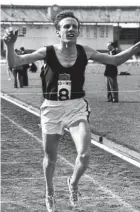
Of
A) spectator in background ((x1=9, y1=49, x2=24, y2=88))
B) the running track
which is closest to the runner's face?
the running track

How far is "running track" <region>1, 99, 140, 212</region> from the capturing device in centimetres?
898

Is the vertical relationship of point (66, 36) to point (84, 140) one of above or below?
above

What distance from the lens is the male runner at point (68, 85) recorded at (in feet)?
25.7

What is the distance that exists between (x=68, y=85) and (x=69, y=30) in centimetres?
62

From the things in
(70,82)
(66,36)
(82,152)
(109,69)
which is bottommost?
(109,69)

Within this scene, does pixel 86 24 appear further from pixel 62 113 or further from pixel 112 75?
pixel 62 113

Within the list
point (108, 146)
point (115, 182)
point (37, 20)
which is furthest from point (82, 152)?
point (37, 20)

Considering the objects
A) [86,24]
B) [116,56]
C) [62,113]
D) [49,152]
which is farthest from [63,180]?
[86,24]

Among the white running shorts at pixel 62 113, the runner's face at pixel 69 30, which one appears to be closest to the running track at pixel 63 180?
the white running shorts at pixel 62 113

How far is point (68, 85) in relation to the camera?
7855 millimetres

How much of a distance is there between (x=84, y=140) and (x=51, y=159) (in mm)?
689

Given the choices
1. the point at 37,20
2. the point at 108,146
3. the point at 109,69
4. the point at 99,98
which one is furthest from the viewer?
the point at 37,20

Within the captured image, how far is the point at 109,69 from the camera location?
26.1 meters

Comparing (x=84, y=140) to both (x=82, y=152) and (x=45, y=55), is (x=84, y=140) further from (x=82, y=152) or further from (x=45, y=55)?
(x=45, y=55)
